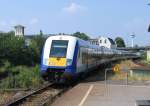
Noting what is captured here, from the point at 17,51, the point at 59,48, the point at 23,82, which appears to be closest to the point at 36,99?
the point at 59,48

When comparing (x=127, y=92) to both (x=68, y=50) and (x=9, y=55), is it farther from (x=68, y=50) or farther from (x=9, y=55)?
(x=9, y=55)

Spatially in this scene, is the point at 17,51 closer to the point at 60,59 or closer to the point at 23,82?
the point at 23,82

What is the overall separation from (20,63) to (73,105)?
34.7 metres

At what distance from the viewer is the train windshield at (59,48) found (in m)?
24.6

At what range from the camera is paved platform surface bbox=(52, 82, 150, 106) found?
16.5m

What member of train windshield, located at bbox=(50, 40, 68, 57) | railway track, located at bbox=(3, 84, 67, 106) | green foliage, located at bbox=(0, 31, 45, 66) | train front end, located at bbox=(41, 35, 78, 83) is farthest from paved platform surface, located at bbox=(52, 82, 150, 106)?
green foliage, located at bbox=(0, 31, 45, 66)

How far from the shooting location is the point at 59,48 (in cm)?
2481

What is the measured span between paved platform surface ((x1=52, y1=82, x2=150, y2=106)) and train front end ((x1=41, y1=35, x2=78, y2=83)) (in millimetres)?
1646

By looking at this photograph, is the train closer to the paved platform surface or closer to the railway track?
the railway track

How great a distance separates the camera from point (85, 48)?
28.7m

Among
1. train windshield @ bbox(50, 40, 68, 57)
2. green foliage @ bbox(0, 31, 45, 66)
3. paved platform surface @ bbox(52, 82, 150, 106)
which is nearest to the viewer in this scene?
paved platform surface @ bbox(52, 82, 150, 106)

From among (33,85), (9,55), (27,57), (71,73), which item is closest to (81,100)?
(71,73)

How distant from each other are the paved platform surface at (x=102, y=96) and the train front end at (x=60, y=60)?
1646 millimetres

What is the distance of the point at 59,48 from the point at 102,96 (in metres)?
6.76
